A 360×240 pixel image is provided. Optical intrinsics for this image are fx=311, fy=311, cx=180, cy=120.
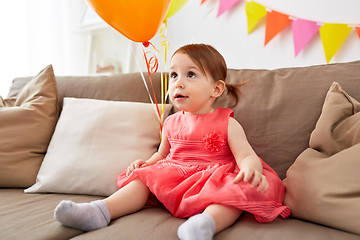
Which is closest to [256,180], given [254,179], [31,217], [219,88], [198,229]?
[254,179]

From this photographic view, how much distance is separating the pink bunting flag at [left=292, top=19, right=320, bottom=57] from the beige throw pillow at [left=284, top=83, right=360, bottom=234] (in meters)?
0.62

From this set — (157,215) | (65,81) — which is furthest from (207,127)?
(65,81)

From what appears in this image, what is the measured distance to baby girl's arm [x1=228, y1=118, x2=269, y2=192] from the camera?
88cm

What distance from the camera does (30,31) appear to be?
2449mm

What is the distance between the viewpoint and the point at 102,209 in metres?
0.91

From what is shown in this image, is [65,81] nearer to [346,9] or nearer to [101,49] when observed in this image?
[101,49]

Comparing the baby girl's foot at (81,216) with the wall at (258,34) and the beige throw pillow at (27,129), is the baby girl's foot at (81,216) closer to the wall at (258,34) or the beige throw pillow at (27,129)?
the beige throw pillow at (27,129)

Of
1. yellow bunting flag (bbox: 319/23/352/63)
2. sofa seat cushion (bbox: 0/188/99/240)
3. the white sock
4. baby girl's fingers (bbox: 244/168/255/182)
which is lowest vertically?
sofa seat cushion (bbox: 0/188/99/240)

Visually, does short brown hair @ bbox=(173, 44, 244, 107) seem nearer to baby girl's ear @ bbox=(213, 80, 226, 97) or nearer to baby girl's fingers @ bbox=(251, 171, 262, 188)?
baby girl's ear @ bbox=(213, 80, 226, 97)

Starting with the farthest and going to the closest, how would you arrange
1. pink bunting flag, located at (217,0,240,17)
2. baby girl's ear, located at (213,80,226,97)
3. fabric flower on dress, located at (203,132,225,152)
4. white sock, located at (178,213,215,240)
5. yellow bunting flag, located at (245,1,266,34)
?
1. pink bunting flag, located at (217,0,240,17)
2. yellow bunting flag, located at (245,1,266,34)
3. baby girl's ear, located at (213,80,226,97)
4. fabric flower on dress, located at (203,132,225,152)
5. white sock, located at (178,213,215,240)

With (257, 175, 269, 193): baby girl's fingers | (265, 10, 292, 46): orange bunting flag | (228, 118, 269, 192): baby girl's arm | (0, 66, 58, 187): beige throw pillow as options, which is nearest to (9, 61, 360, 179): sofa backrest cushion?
(228, 118, 269, 192): baby girl's arm

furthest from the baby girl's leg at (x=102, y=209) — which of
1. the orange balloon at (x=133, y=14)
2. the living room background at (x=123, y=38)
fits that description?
the living room background at (x=123, y=38)

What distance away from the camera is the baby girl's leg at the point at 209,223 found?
736 mm

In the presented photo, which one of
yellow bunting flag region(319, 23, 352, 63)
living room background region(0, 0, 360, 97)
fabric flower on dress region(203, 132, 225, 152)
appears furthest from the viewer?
living room background region(0, 0, 360, 97)
